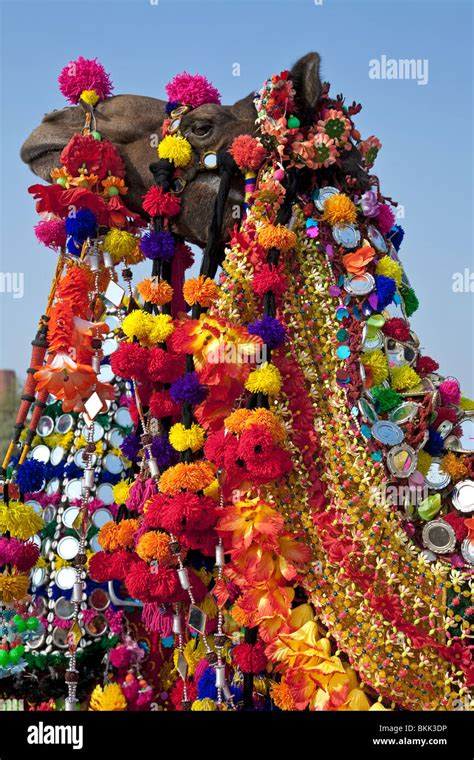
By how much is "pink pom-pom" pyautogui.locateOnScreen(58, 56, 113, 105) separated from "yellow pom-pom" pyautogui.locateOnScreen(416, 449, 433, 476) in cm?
174

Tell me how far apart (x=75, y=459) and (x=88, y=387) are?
1348mm

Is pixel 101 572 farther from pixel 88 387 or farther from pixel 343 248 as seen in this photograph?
pixel 343 248

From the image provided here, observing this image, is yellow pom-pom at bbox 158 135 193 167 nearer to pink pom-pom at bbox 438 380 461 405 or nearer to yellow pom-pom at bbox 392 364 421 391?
yellow pom-pom at bbox 392 364 421 391

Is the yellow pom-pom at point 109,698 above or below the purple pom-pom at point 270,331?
below

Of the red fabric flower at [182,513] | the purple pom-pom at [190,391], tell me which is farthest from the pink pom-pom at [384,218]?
the red fabric flower at [182,513]

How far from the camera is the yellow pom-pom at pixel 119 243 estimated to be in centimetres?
332

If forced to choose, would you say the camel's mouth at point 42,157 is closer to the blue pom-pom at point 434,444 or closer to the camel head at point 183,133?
the camel head at point 183,133

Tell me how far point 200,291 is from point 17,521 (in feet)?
3.24

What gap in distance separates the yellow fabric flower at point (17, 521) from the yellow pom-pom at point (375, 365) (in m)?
1.24

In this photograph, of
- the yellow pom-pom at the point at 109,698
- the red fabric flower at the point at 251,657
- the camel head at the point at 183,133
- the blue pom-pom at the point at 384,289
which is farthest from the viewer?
the yellow pom-pom at the point at 109,698

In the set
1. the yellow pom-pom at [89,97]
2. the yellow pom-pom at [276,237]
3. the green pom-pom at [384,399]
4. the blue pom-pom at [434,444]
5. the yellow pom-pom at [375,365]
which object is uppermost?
the yellow pom-pom at [89,97]

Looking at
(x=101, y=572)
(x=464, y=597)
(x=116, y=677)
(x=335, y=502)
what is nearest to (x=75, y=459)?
(x=116, y=677)

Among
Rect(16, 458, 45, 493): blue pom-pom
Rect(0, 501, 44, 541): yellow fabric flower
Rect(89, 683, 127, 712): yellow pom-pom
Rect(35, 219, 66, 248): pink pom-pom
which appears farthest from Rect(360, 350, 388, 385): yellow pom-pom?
Rect(89, 683, 127, 712): yellow pom-pom

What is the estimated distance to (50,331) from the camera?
127 inches
